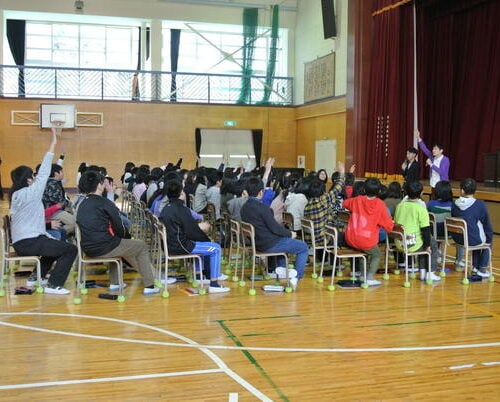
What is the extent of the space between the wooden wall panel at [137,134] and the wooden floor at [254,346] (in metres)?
11.9

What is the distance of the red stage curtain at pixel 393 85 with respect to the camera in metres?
13.1

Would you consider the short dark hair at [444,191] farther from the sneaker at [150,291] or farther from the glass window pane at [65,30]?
the glass window pane at [65,30]

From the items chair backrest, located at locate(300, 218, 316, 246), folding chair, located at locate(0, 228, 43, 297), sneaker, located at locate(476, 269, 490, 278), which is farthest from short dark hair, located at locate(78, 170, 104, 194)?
sneaker, located at locate(476, 269, 490, 278)

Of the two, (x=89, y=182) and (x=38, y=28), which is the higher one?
(x=38, y=28)

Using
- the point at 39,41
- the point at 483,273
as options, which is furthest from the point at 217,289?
the point at 39,41

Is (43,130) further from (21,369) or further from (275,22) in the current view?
(21,369)

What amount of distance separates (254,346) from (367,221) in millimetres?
2286

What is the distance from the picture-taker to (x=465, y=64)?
13.3m

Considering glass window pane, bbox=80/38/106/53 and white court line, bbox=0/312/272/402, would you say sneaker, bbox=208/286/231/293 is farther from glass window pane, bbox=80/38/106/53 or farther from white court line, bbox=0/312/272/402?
glass window pane, bbox=80/38/106/53

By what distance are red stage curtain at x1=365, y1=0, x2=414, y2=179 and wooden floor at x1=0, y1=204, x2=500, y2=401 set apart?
775 cm

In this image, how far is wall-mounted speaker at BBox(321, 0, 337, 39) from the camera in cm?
1544

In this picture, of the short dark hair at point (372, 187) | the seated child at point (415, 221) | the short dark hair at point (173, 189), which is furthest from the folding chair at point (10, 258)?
the seated child at point (415, 221)

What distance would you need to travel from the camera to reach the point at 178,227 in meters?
5.64

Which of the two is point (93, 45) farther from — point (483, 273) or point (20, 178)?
point (483, 273)
